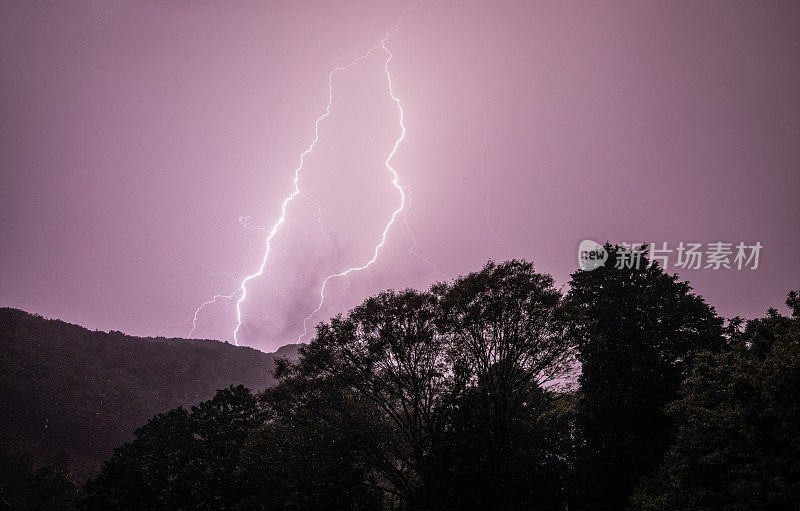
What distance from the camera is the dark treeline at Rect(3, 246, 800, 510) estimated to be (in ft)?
34.6

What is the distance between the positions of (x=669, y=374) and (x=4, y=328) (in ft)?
362

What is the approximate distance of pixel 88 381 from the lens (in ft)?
209

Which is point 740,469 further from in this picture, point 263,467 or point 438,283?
point 263,467

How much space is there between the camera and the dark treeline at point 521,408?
10.6m

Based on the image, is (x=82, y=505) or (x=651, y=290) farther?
(x=82, y=505)

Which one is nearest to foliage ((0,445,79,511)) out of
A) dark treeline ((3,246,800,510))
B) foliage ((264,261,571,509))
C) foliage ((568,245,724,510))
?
dark treeline ((3,246,800,510))

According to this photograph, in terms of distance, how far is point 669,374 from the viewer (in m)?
17.7

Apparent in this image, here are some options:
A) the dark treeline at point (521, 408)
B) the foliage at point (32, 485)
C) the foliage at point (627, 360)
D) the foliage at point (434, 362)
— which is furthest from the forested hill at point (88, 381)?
the foliage at point (627, 360)

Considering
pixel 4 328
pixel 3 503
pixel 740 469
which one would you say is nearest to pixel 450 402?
→ pixel 740 469

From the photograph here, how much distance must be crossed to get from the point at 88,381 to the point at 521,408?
83.4m

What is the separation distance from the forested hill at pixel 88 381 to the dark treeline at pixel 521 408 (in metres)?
45.7

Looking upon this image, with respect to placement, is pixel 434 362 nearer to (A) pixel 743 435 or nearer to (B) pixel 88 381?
(A) pixel 743 435

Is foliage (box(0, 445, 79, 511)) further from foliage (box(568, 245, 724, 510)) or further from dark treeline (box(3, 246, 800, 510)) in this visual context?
foliage (box(568, 245, 724, 510))

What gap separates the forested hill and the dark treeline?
4567 cm
